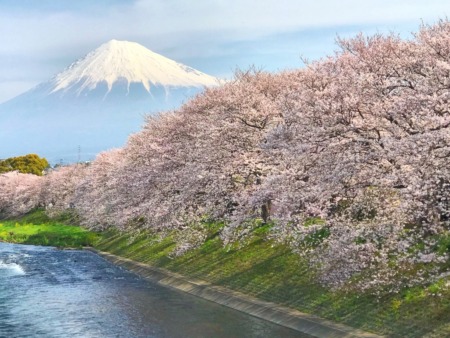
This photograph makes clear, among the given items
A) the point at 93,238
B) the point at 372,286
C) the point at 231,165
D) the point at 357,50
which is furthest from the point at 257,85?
the point at 93,238

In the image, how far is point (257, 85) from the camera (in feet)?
141

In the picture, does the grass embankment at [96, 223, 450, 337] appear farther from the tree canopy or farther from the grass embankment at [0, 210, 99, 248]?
the tree canopy

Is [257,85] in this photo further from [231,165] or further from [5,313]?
[5,313]

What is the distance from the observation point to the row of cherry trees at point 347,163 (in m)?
21.8

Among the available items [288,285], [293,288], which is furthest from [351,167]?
[288,285]

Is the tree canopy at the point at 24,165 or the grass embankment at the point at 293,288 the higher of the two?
the tree canopy at the point at 24,165

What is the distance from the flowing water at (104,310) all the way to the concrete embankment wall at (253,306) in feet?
1.83

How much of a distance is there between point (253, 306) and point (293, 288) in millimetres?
2585

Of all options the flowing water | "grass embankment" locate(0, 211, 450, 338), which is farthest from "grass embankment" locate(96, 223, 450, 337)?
the flowing water

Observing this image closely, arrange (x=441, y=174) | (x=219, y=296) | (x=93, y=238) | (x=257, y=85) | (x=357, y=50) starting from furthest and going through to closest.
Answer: (x=93, y=238)
(x=257, y=85)
(x=219, y=296)
(x=357, y=50)
(x=441, y=174)

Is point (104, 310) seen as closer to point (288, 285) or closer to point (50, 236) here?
point (288, 285)

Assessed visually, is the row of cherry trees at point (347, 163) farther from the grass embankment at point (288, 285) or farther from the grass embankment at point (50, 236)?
the grass embankment at point (50, 236)

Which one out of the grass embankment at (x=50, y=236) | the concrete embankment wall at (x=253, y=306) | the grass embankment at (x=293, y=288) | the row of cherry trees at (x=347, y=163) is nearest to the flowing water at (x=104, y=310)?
the concrete embankment wall at (x=253, y=306)

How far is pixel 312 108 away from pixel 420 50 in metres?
5.64
